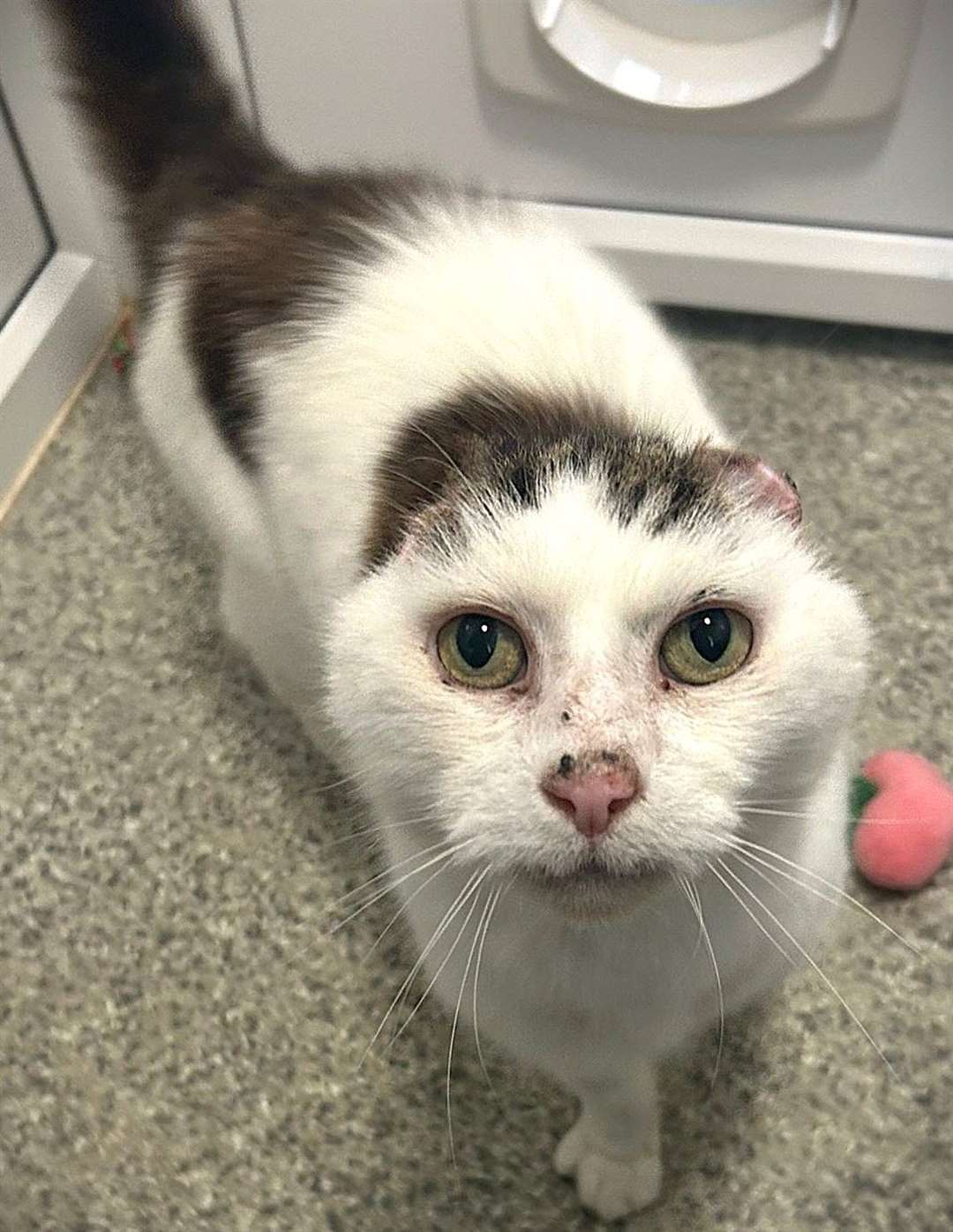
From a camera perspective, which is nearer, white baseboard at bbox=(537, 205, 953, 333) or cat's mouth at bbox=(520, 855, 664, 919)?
cat's mouth at bbox=(520, 855, 664, 919)

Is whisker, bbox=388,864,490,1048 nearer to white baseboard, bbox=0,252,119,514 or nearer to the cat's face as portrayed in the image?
the cat's face

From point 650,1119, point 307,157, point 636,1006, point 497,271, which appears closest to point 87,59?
point 497,271

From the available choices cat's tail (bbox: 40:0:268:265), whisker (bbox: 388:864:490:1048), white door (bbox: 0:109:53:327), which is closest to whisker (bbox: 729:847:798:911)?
whisker (bbox: 388:864:490:1048)

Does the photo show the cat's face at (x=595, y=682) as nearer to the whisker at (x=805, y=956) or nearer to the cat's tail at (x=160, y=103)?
the whisker at (x=805, y=956)

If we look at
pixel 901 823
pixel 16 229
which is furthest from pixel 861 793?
pixel 16 229

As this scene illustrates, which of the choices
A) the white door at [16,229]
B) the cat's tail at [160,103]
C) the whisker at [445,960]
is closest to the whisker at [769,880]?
the whisker at [445,960]

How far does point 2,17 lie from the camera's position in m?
1.28

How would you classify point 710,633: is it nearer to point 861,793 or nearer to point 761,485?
point 761,485

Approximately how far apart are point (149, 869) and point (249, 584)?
295 mm

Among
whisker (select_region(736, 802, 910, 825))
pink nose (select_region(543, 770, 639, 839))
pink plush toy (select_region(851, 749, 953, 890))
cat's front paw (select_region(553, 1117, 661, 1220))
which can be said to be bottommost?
cat's front paw (select_region(553, 1117, 661, 1220))

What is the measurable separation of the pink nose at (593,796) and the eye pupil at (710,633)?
0.08 metres

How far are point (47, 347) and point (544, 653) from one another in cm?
110

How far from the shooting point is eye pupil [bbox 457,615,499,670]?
1.83 ft

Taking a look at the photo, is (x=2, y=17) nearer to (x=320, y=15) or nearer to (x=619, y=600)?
(x=320, y=15)
